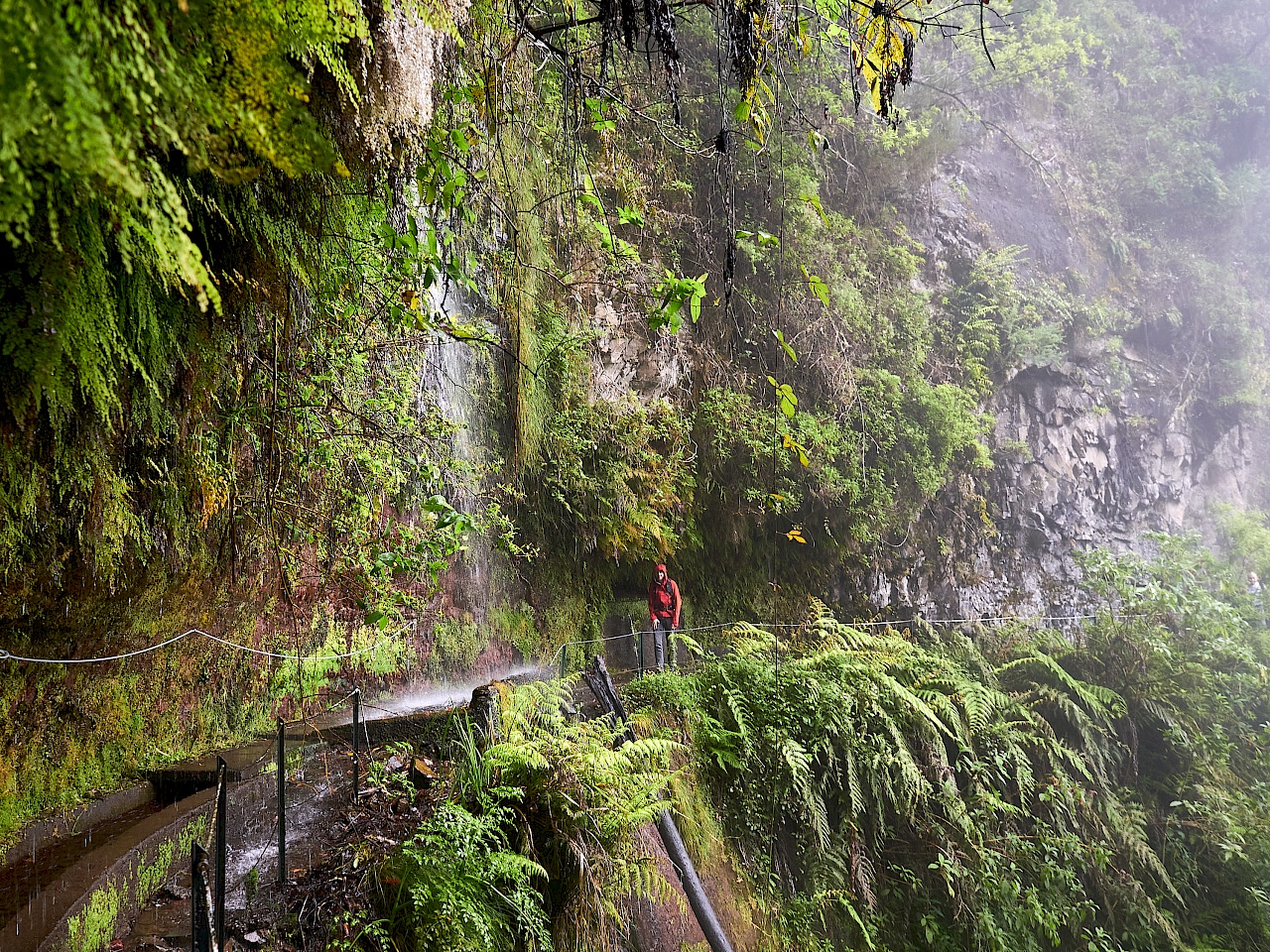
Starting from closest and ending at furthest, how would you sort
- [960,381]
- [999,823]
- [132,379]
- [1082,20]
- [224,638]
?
[132,379], [224,638], [999,823], [960,381], [1082,20]

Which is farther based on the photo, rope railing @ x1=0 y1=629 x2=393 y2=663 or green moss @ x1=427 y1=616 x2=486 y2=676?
green moss @ x1=427 y1=616 x2=486 y2=676

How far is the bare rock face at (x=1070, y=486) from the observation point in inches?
474

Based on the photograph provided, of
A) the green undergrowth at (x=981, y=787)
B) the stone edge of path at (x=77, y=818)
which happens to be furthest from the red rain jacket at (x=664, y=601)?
the stone edge of path at (x=77, y=818)

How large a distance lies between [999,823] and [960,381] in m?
8.18

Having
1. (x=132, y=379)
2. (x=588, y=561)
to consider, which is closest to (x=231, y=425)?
(x=132, y=379)

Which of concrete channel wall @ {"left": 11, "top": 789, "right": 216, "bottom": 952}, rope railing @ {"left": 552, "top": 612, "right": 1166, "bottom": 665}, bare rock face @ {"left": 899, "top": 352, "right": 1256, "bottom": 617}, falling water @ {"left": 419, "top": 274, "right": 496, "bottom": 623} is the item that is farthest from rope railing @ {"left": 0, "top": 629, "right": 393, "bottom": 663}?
bare rock face @ {"left": 899, "top": 352, "right": 1256, "bottom": 617}

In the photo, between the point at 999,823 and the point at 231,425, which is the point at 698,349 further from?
the point at 231,425

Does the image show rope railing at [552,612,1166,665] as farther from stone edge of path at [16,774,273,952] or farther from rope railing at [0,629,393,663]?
stone edge of path at [16,774,273,952]

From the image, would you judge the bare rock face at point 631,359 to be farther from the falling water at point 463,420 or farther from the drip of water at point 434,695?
the drip of water at point 434,695

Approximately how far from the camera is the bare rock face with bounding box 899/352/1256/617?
12047mm

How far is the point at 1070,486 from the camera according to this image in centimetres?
1352

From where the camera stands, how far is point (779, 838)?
5812 mm

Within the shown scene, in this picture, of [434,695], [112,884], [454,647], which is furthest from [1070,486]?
[112,884]

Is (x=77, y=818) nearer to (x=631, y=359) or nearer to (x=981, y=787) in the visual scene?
(x=981, y=787)
